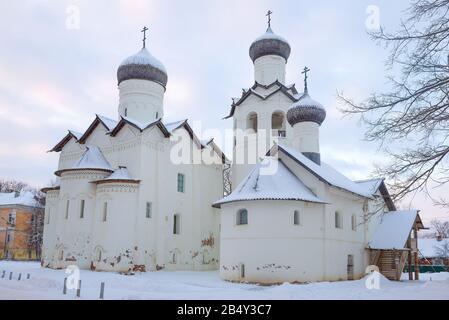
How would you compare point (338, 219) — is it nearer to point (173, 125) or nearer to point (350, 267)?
point (350, 267)

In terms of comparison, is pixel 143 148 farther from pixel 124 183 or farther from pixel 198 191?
pixel 198 191

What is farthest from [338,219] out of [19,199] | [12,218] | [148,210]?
[19,199]

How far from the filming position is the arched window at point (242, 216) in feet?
67.4

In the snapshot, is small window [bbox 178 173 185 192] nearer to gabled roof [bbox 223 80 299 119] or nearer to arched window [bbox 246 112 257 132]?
arched window [bbox 246 112 257 132]

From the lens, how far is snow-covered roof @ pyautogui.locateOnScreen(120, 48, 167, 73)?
28891 millimetres

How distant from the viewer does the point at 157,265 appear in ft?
80.7

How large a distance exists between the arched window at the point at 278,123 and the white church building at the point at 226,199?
0.22ft

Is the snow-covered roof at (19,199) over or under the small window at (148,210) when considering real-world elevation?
over

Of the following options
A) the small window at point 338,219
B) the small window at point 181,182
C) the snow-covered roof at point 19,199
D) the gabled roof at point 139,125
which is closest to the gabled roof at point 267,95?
the gabled roof at point 139,125

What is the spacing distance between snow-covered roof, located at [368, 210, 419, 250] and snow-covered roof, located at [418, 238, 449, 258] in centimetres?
2761

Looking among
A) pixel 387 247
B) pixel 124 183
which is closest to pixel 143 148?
pixel 124 183

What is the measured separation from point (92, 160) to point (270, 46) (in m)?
13.3

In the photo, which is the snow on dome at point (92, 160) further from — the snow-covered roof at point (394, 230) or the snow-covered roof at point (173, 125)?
the snow-covered roof at point (394, 230)

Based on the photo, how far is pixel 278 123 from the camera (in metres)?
29.3
